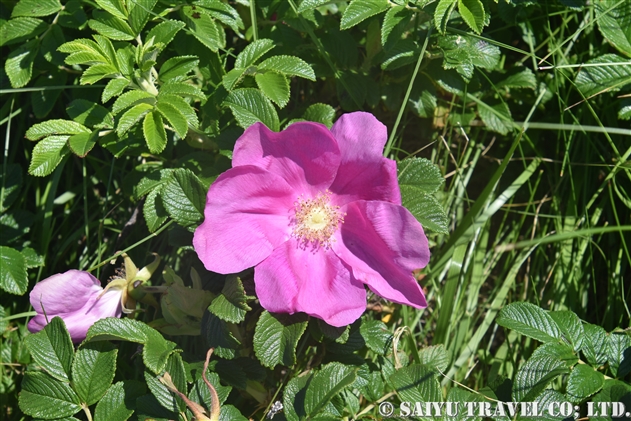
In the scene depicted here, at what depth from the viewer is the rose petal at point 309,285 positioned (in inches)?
52.7

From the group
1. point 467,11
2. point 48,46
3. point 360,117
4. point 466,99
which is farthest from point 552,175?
point 48,46

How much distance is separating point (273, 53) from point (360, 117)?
522mm

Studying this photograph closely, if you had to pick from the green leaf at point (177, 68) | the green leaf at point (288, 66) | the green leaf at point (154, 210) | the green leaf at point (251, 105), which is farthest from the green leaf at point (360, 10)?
the green leaf at point (154, 210)

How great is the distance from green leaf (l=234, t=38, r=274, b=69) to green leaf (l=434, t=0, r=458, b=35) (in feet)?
1.38

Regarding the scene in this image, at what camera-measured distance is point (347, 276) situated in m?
1.41

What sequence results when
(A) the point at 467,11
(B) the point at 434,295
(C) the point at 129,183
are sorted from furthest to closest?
(B) the point at 434,295 → (C) the point at 129,183 → (A) the point at 467,11

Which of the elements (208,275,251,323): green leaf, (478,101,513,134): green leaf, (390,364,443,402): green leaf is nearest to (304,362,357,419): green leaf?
(390,364,443,402): green leaf

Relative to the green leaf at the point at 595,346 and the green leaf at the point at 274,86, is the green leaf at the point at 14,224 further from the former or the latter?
the green leaf at the point at 595,346

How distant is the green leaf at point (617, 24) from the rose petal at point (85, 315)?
1.50 m

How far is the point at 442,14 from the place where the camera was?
56.2 inches

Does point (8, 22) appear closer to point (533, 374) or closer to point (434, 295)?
point (434, 295)

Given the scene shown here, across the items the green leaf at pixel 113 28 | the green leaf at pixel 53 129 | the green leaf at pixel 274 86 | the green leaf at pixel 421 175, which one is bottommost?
the green leaf at pixel 421 175

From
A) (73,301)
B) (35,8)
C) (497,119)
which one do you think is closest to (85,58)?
(35,8)

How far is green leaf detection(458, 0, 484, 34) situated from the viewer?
4.77 ft
